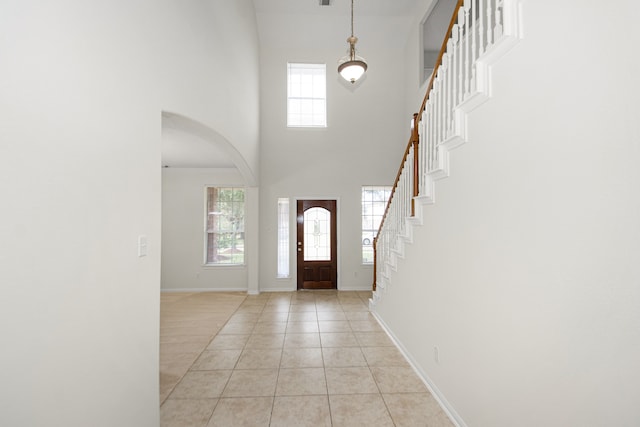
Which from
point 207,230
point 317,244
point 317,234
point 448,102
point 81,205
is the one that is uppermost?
point 448,102

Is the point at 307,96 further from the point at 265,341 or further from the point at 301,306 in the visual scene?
the point at 265,341

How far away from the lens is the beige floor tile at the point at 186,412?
2207mm

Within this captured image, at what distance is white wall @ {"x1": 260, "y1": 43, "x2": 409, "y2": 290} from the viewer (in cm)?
645

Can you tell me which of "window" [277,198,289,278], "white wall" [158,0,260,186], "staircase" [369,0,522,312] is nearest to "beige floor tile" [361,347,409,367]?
"staircase" [369,0,522,312]

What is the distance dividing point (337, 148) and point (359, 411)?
519cm

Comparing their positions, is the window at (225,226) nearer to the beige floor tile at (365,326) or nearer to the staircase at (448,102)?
the beige floor tile at (365,326)

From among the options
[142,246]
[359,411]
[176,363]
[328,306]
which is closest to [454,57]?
[142,246]

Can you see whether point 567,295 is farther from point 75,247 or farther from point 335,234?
point 335,234

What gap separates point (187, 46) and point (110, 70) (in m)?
1.13

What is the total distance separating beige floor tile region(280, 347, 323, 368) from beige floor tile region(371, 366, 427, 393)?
605 mm

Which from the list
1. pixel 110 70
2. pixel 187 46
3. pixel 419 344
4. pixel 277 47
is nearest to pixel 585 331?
pixel 419 344

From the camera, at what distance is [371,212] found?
6.62 meters

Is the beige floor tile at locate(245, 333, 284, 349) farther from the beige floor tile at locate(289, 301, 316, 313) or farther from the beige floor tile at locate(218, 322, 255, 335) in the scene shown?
the beige floor tile at locate(289, 301, 316, 313)

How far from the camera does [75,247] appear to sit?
1.29m
